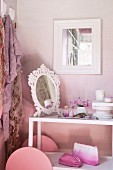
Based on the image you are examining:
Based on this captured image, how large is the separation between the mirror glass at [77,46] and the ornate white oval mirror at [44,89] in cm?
13

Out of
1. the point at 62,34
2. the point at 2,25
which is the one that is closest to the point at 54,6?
the point at 62,34

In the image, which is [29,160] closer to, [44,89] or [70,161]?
[70,161]

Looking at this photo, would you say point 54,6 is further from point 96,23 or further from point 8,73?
point 8,73

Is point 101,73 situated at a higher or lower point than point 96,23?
lower

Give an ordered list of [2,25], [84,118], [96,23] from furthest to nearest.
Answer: [96,23] → [84,118] → [2,25]

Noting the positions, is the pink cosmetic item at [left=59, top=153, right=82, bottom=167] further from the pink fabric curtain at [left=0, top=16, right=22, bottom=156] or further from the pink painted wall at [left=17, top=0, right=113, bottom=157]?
the pink fabric curtain at [left=0, top=16, right=22, bottom=156]

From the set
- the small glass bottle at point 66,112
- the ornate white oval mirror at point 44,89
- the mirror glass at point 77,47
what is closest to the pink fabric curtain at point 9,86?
the ornate white oval mirror at point 44,89

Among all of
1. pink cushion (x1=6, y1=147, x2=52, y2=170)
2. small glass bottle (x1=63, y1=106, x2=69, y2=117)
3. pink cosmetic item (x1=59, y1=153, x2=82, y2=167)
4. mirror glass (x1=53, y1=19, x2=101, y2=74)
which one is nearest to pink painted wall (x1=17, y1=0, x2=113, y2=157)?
mirror glass (x1=53, y1=19, x2=101, y2=74)

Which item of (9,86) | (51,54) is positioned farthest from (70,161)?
(51,54)

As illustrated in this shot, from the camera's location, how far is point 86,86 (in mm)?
2201

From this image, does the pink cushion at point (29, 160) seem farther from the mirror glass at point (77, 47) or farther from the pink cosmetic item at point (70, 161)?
the mirror glass at point (77, 47)

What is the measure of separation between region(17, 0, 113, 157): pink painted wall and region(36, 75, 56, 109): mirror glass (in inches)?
4.8

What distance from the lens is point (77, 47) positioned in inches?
86.8

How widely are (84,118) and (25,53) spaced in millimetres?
875
